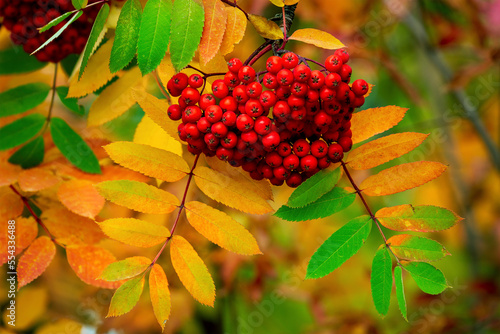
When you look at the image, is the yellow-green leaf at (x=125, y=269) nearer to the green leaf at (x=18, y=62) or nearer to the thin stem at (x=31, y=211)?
the thin stem at (x=31, y=211)

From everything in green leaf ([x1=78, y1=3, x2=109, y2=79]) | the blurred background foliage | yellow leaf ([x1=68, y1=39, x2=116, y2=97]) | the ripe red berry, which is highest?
green leaf ([x1=78, y1=3, x2=109, y2=79])

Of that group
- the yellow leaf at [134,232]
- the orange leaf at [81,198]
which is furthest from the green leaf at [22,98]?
the yellow leaf at [134,232]

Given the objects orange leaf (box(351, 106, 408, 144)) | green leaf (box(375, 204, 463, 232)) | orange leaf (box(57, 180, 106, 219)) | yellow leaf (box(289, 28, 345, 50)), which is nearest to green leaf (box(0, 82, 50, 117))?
orange leaf (box(57, 180, 106, 219))

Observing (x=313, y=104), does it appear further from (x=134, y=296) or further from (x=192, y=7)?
(x=134, y=296)

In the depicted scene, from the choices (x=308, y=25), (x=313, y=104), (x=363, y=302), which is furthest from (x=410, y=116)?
(x=313, y=104)

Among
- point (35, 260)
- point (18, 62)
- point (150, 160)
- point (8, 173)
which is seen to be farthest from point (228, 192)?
point (18, 62)

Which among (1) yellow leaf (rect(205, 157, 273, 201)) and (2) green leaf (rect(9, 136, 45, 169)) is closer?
(1) yellow leaf (rect(205, 157, 273, 201))

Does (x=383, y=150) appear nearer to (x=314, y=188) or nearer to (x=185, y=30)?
(x=314, y=188)

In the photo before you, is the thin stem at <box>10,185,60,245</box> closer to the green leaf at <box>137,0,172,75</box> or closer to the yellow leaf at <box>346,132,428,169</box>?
the green leaf at <box>137,0,172,75</box>
